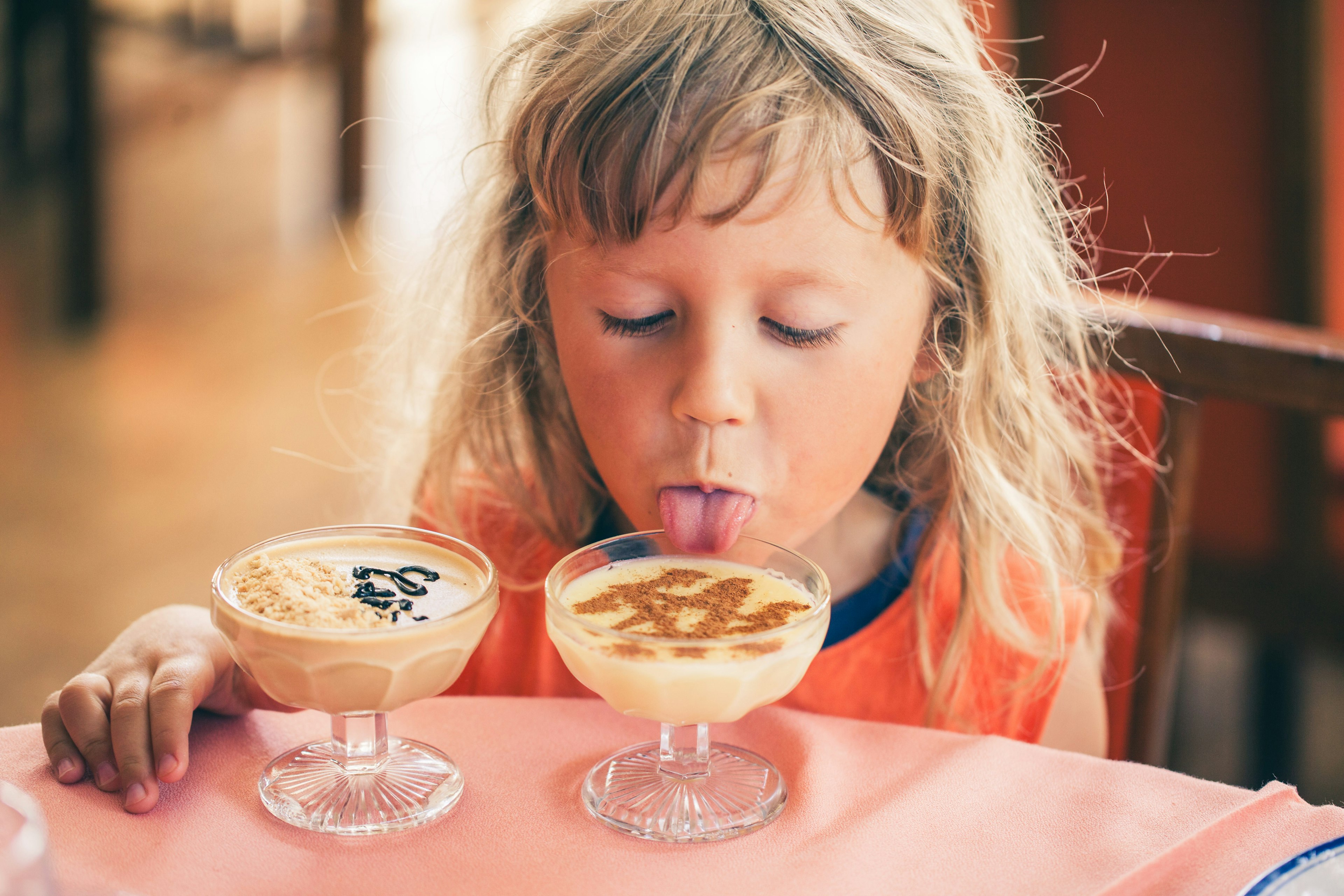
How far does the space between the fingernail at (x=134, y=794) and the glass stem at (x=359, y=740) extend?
0.42 ft

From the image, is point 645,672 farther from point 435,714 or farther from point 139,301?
point 139,301

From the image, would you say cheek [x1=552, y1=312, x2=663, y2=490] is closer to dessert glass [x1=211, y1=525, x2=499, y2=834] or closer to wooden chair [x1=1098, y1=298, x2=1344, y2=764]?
dessert glass [x1=211, y1=525, x2=499, y2=834]

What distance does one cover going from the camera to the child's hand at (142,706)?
2.81ft

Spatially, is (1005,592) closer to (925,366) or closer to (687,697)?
(925,366)

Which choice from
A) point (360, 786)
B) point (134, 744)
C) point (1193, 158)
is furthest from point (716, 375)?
point (1193, 158)

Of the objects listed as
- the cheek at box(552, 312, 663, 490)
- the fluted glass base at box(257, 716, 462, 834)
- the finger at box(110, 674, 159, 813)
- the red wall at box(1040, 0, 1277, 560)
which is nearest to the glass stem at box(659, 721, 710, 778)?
the fluted glass base at box(257, 716, 462, 834)

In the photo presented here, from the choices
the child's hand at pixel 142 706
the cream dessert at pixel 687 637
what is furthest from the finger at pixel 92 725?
the cream dessert at pixel 687 637

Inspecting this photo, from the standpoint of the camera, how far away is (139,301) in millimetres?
4395

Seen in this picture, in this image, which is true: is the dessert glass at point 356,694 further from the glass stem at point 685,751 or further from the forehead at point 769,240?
the forehead at point 769,240

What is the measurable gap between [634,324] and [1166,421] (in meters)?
0.66

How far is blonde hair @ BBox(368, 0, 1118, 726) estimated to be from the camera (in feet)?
3.24

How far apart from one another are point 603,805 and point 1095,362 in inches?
32.3

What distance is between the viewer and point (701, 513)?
1029mm

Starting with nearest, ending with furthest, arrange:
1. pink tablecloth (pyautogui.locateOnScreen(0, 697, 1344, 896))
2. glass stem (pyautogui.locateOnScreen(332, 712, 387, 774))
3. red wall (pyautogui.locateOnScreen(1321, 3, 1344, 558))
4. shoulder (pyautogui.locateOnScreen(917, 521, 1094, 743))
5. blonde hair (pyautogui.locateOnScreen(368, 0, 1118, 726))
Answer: pink tablecloth (pyautogui.locateOnScreen(0, 697, 1344, 896)) → glass stem (pyautogui.locateOnScreen(332, 712, 387, 774)) → blonde hair (pyautogui.locateOnScreen(368, 0, 1118, 726)) → shoulder (pyautogui.locateOnScreen(917, 521, 1094, 743)) → red wall (pyautogui.locateOnScreen(1321, 3, 1344, 558))
